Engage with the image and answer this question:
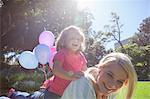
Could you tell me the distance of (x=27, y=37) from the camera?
58.2ft

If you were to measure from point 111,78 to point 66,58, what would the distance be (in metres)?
1.35

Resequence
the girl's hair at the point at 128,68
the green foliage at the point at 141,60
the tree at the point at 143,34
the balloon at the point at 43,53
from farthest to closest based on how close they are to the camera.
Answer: the tree at the point at 143,34 → the green foliage at the point at 141,60 → the balloon at the point at 43,53 → the girl's hair at the point at 128,68

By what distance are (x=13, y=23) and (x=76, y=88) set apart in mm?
15182

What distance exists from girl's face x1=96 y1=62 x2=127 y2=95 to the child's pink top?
1260 millimetres

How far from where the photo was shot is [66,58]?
358 cm

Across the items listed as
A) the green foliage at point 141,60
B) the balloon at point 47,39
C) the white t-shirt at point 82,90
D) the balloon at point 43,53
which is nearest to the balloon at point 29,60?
the balloon at point 43,53

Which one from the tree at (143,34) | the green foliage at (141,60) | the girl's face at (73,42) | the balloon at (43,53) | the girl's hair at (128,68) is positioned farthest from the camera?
the tree at (143,34)

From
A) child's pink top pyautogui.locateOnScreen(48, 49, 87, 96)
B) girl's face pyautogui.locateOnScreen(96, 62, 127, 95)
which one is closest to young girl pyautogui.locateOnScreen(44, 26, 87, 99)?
child's pink top pyautogui.locateOnScreen(48, 49, 87, 96)

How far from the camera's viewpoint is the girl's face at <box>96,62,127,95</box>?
7.34 feet

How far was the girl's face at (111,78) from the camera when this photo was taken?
224cm

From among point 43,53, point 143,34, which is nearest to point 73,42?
point 43,53

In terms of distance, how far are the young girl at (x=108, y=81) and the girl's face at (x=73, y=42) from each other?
1211 millimetres

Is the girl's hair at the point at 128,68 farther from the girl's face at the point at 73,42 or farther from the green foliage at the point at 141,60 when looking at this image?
the green foliage at the point at 141,60

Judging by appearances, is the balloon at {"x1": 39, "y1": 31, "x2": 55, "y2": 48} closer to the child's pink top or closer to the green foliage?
the child's pink top
